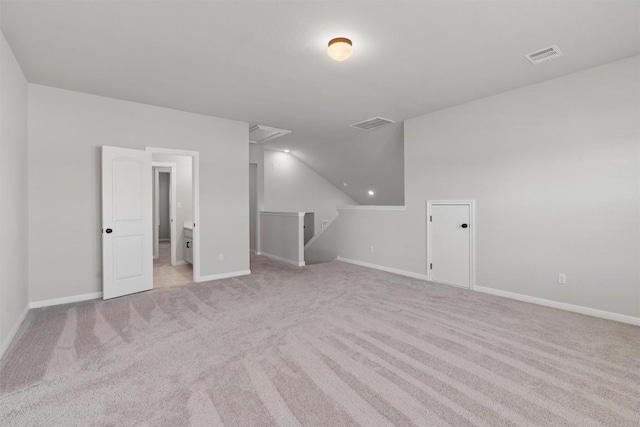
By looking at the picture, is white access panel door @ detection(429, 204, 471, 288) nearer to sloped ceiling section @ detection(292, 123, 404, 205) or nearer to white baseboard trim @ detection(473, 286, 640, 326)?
white baseboard trim @ detection(473, 286, 640, 326)

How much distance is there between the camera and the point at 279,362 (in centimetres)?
227

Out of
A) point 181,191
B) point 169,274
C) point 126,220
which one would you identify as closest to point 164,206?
point 181,191

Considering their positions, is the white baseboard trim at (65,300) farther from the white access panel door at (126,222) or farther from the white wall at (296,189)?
the white wall at (296,189)

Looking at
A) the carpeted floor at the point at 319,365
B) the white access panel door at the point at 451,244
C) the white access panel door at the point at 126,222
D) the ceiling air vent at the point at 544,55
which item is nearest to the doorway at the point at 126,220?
the white access panel door at the point at 126,222

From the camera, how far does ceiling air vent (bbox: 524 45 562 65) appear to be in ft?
9.29

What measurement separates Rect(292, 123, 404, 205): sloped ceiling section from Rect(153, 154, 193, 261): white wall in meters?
2.89

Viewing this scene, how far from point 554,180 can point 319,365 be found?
3473 millimetres

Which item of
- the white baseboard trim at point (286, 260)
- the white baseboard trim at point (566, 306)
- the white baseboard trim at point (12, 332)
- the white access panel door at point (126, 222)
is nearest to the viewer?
the white baseboard trim at point (12, 332)

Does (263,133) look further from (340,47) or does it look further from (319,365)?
(319,365)

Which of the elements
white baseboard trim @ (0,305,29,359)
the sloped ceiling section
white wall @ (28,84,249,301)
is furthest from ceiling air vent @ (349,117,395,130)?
white baseboard trim @ (0,305,29,359)

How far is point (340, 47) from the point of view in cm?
257

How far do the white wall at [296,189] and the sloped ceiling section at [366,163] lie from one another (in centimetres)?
32

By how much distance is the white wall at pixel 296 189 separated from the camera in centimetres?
834

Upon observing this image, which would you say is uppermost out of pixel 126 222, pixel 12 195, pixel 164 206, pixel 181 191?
pixel 181 191
